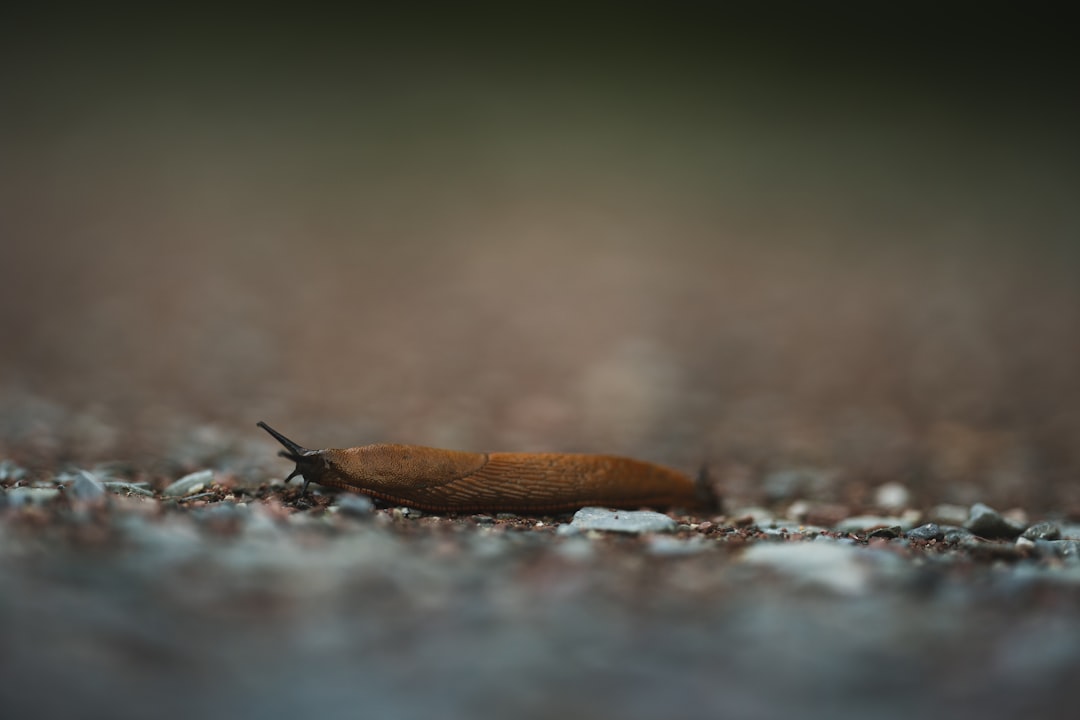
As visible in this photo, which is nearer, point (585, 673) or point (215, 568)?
point (585, 673)

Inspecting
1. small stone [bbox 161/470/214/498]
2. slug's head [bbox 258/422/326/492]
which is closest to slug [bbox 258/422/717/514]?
slug's head [bbox 258/422/326/492]

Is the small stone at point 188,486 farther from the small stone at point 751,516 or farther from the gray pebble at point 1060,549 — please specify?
the gray pebble at point 1060,549

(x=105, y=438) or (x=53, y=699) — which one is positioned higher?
(x=105, y=438)

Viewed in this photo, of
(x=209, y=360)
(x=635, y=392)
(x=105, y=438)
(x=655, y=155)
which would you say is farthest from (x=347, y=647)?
(x=655, y=155)

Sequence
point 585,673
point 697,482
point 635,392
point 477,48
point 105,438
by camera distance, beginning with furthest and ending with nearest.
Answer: point 477,48, point 635,392, point 105,438, point 697,482, point 585,673

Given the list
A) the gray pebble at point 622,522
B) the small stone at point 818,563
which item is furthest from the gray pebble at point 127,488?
the small stone at point 818,563

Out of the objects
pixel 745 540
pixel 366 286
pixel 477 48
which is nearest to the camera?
pixel 745 540

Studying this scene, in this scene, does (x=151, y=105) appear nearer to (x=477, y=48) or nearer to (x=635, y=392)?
(x=477, y=48)
